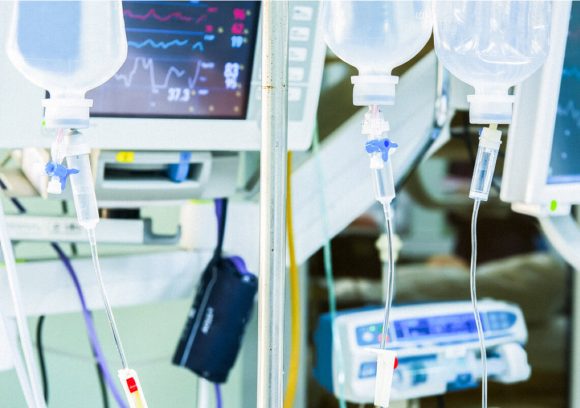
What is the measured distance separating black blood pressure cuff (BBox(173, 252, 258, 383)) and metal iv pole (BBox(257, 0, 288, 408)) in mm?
513

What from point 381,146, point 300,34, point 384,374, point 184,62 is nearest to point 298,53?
point 300,34

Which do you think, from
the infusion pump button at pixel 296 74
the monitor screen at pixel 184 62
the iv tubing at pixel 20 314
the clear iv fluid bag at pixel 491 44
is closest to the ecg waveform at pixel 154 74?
the monitor screen at pixel 184 62

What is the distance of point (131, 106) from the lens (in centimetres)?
126

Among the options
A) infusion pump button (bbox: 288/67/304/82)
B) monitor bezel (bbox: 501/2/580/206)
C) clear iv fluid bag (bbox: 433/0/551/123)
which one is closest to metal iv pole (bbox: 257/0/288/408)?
clear iv fluid bag (bbox: 433/0/551/123)

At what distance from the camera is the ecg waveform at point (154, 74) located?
1.25 metres

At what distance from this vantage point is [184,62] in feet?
4.20

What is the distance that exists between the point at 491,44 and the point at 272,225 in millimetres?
406

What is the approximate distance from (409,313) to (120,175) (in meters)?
0.57

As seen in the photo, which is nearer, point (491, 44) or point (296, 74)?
point (491, 44)

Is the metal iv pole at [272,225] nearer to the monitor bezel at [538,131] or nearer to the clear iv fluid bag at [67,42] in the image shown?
the clear iv fluid bag at [67,42]

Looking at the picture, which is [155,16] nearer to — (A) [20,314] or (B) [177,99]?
(B) [177,99]

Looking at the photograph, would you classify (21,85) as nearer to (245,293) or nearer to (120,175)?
(120,175)

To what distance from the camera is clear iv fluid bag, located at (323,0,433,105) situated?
979 mm

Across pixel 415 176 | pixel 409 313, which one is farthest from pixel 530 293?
pixel 409 313
